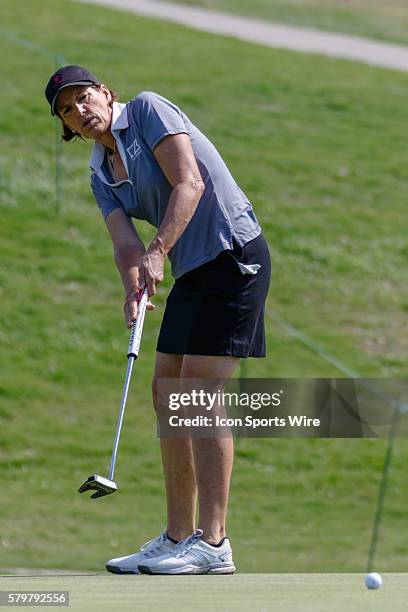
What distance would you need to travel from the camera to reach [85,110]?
188 inches

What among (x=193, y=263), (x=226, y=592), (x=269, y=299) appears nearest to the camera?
(x=226, y=592)

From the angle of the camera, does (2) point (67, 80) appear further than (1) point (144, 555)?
No

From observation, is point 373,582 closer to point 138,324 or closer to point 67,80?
point 138,324

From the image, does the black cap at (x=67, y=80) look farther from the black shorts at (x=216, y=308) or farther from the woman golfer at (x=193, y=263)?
the black shorts at (x=216, y=308)

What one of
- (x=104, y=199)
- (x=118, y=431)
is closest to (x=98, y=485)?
(x=118, y=431)

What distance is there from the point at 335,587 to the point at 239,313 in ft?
3.72

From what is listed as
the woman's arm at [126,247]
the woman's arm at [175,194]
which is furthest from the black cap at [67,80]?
the woman's arm at [126,247]

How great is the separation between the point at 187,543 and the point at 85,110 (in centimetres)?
168

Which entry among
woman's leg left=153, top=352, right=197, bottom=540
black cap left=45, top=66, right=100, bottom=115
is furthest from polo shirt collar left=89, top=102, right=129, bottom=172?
woman's leg left=153, top=352, right=197, bottom=540

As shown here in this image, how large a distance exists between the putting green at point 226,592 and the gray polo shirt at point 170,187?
46.6 inches

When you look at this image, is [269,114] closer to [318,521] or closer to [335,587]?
[318,521]

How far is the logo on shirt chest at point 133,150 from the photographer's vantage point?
15.6 feet

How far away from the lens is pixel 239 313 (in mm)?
4805

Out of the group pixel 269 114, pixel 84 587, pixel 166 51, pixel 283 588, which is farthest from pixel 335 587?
pixel 166 51
